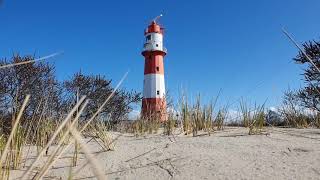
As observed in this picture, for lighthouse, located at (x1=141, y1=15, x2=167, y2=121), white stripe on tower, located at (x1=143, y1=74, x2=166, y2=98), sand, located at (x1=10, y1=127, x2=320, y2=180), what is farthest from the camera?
lighthouse, located at (x1=141, y1=15, x2=167, y2=121)

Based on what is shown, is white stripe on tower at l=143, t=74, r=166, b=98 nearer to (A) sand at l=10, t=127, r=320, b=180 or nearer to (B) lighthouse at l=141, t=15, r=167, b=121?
(B) lighthouse at l=141, t=15, r=167, b=121

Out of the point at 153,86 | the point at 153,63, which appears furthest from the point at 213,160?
the point at 153,63

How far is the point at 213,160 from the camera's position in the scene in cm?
262

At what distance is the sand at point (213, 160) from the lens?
2318 mm

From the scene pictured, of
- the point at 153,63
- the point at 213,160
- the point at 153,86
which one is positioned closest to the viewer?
the point at 213,160

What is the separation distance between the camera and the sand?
7.61 ft

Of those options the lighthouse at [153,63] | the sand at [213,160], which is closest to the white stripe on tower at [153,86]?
the lighthouse at [153,63]

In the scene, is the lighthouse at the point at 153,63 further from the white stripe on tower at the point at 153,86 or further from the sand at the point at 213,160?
the sand at the point at 213,160

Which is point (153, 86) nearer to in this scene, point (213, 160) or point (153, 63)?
point (153, 63)

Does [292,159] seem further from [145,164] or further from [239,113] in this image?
[239,113]

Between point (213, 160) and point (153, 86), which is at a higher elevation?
point (153, 86)

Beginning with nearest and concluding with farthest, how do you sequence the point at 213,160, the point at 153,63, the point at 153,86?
the point at 213,160, the point at 153,86, the point at 153,63

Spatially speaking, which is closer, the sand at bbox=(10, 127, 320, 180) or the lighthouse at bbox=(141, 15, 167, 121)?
the sand at bbox=(10, 127, 320, 180)

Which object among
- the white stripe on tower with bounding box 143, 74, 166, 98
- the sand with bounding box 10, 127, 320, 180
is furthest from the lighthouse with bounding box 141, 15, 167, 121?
the sand with bounding box 10, 127, 320, 180
